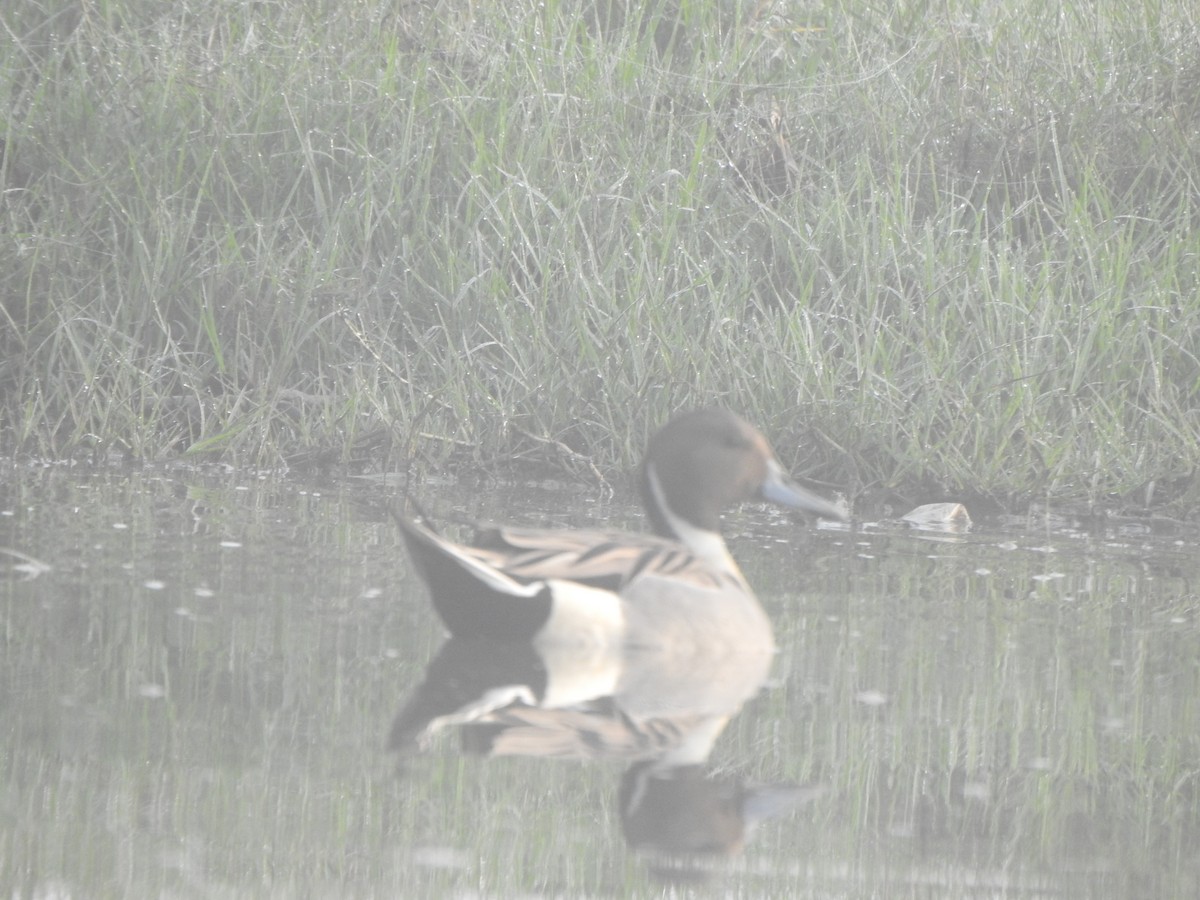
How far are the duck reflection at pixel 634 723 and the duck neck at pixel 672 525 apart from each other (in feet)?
1.53

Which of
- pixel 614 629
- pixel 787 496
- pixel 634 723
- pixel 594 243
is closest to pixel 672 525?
pixel 787 496

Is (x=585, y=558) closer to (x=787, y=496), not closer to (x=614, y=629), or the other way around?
(x=614, y=629)

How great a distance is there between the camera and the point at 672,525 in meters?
5.52

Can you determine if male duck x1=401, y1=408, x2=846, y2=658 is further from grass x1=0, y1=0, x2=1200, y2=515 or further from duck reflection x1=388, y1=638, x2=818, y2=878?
grass x1=0, y1=0, x2=1200, y2=515

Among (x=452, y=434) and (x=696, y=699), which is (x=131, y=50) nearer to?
(x=452, y=434)

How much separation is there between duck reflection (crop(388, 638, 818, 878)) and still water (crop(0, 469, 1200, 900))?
2cm

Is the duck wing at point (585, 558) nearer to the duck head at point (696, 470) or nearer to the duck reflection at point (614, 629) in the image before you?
the duck reflection at point (614, 629)

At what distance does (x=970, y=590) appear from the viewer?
616 centimetres

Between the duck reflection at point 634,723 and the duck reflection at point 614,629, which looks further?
the duck reflection at point 614,629

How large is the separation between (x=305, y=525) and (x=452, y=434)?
1533 millimetres

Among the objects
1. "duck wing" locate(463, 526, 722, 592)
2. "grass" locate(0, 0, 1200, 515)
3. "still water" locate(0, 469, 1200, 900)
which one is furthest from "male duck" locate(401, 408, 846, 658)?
"grass" locate(0, 0, 1200, 515)

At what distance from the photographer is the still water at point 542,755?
3387 millimetres

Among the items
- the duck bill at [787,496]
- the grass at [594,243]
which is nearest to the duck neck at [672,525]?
the duck bill at [787,496]

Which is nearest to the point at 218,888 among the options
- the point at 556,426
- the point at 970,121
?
the point at 556,426
